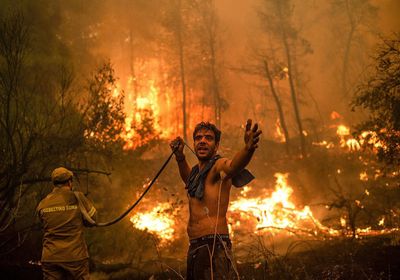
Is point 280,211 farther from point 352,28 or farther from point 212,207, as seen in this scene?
point 352,28

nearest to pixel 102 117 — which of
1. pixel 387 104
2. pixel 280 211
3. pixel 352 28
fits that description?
pixel 387 104

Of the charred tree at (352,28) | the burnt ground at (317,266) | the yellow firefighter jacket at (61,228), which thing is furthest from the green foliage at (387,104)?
the charred tree at (352,28)

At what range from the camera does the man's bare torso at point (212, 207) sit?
3258mm

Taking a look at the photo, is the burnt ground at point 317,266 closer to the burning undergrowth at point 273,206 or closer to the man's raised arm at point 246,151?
the burning undergrowth at point 273,206

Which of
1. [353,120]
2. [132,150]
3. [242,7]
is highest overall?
[242,7]

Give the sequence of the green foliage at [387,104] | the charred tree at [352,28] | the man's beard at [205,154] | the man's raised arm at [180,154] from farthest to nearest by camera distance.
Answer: the charred tree at [352,28]
the green foliage at [387,104]
the man's raised arm at [180,154]
the man's beard at [205,154]

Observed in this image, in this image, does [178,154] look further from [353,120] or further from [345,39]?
[345,39]

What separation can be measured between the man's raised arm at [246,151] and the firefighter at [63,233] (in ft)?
8.71

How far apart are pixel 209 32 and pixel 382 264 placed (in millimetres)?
26864

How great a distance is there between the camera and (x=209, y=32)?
29.9 m

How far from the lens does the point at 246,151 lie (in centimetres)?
290

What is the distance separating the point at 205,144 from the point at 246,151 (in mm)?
763

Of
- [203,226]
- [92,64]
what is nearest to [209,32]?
[92,64]

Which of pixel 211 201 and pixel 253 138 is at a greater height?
pixel 253 138
